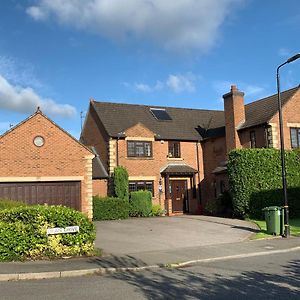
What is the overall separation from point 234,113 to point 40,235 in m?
19.1

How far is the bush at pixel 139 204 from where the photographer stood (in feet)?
89.6

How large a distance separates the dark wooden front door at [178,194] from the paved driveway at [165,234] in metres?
6.30

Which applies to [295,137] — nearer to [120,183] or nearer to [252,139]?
[252,139]

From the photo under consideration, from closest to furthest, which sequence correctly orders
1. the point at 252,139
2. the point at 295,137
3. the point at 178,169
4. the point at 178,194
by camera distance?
the point at 295,137, the point at 252,139, the point at 178,169, the point at 178,194

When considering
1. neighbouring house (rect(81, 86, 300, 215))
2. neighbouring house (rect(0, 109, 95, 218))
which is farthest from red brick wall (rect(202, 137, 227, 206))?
neighbouring house (rect(0, 109, 95, 218))

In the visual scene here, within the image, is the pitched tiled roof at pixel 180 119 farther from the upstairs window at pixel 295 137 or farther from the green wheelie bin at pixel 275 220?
the green wheelie bin at pixel 275 220

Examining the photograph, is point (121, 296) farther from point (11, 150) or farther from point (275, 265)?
point (11, 150)

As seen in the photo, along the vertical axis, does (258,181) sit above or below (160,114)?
below

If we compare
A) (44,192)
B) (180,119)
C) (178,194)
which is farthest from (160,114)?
(44,192)

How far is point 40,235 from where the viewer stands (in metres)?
12.1

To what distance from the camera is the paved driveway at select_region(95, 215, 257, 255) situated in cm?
1523

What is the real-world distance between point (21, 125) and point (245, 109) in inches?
641

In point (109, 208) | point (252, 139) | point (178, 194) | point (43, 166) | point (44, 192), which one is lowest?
point (109, 208)

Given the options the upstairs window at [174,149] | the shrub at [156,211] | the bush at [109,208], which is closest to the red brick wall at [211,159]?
the upstairs window at [174,149]
